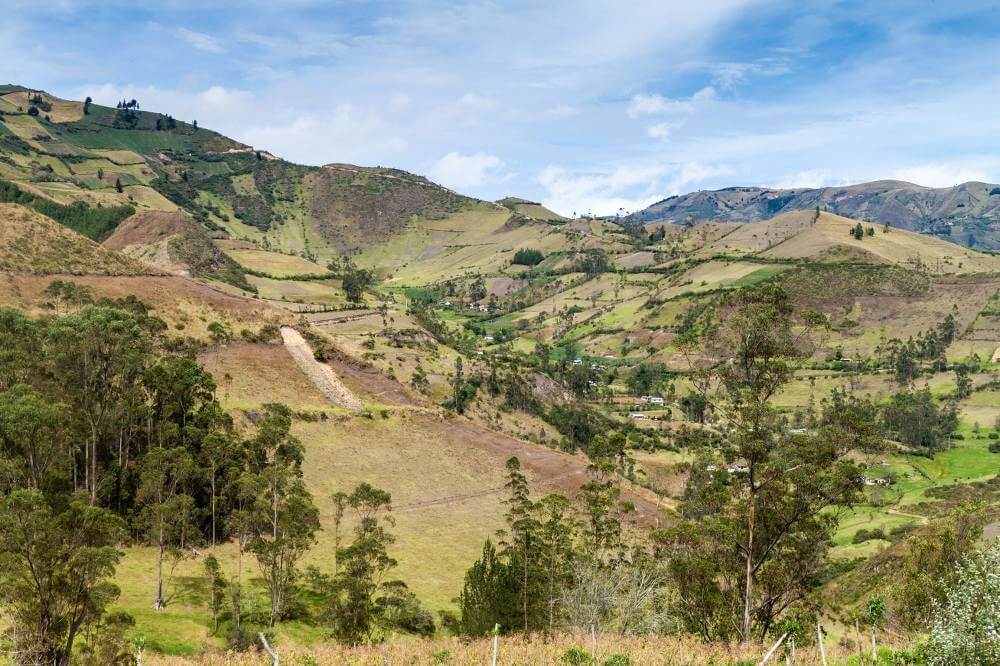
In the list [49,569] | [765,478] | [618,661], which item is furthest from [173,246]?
[618,661]

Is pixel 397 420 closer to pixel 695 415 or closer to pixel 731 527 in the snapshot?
pixel 731 527

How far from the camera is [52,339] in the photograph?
1517 inches

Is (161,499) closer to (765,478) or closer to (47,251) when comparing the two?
(765,478)

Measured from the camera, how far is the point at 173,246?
148500 millimetres

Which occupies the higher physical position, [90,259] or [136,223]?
[136,223]

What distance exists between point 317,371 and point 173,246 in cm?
8662

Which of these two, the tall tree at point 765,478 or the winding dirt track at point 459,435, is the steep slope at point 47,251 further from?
the tall tree at point 765,478

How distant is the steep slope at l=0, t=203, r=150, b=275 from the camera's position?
268 feet

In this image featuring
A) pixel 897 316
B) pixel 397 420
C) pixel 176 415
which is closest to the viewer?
pixel 176 415

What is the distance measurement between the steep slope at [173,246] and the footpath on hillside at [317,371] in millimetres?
61646

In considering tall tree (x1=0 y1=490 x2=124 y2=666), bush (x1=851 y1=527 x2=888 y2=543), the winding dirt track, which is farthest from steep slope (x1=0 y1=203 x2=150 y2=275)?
bush (x1=851 y1=527 x2=888 y2=543)

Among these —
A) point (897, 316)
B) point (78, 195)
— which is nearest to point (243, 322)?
point (78, 195)

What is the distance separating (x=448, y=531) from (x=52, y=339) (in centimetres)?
3253

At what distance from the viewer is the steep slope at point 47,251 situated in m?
81.8
